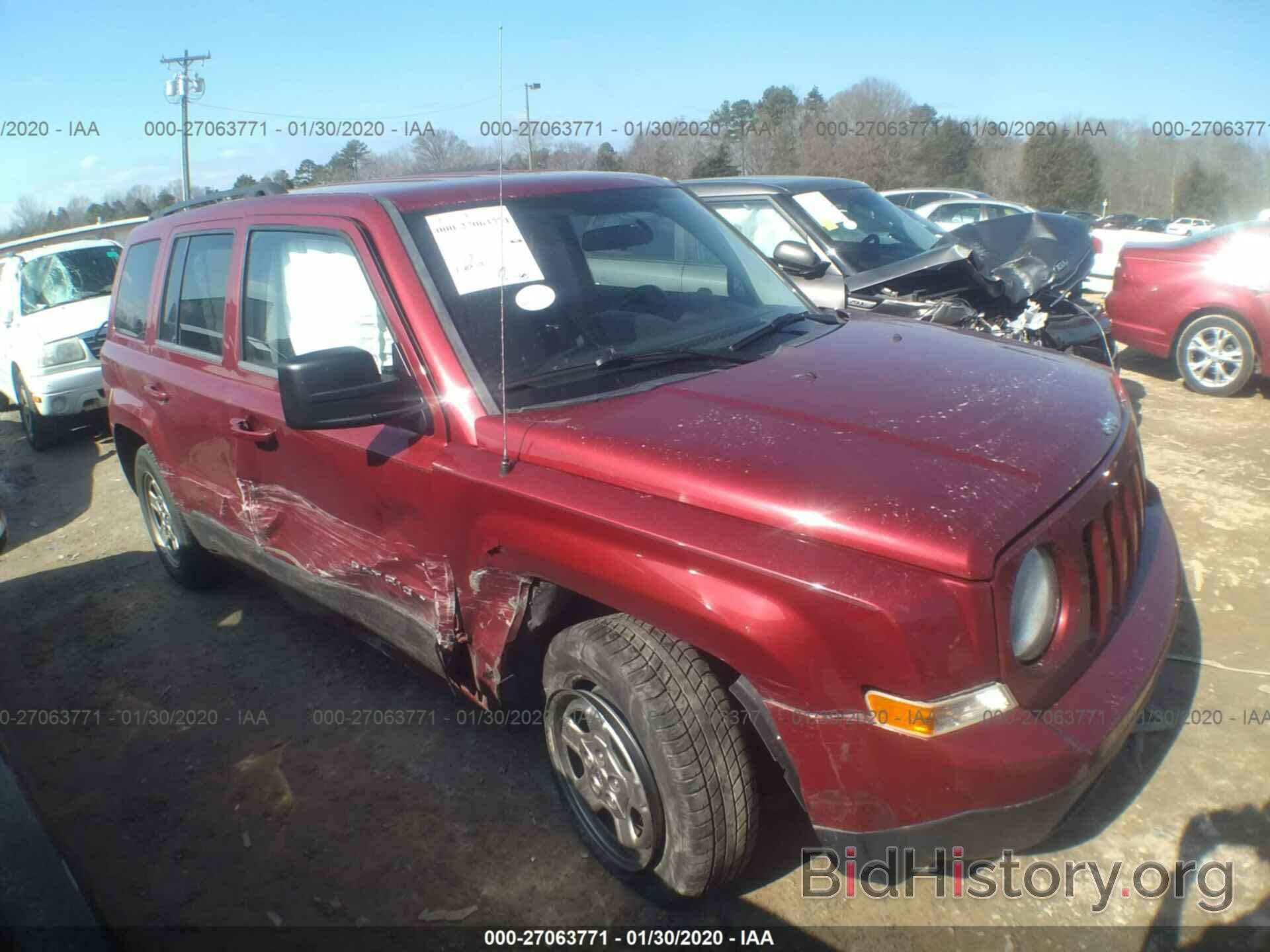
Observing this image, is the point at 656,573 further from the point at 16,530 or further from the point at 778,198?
the point at 16,530

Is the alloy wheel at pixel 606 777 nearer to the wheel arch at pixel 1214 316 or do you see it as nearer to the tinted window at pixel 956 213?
the wheel arch at pixel 1214 316

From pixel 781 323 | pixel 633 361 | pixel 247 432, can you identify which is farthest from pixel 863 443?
pixel 247 432

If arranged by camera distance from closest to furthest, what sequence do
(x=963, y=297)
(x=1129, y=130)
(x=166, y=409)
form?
(x=166, y=409) → (x=963, y=297) → (x=1129, y=130)

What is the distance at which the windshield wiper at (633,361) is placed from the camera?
267 cm

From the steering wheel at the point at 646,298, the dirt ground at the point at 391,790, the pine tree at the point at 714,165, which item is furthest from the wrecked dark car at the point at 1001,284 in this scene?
the pine tree at the point at 714,165

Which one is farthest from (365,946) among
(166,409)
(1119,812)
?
(166,409)

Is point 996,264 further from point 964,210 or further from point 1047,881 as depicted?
point 964,210

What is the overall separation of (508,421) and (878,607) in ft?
3.87

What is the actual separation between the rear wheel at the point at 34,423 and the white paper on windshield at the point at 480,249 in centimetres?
716

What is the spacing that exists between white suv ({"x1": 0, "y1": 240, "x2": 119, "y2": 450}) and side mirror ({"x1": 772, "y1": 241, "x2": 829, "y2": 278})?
6.25 metres

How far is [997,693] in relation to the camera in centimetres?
191

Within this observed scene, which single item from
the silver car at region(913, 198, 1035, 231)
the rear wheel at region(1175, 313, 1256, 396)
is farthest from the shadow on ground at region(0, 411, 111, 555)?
the silver car at region(913, 198, 1035, 231)

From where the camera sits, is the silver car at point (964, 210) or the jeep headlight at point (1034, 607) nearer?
the jeep headlight at point (1034, 607)

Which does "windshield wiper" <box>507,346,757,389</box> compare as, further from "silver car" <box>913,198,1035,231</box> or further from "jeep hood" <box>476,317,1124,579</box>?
"silver car" <box>913,198,1035,231</box>
